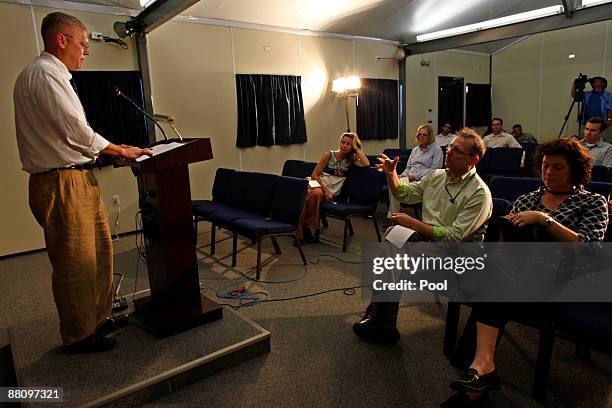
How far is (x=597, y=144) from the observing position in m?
4.50

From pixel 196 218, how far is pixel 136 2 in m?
2.54

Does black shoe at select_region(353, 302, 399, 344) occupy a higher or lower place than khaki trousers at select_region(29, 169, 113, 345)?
lower

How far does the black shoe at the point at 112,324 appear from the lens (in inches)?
89.4

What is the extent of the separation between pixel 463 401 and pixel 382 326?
0.62 metres

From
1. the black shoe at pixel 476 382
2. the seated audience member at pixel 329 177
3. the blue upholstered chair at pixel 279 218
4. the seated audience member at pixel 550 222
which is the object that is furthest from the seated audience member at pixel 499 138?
the black shoe at pixel 476 382

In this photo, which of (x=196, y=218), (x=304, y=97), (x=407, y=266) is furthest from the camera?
(x=304, y=97)

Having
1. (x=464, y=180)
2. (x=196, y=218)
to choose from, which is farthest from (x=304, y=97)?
(x=464, y=180)

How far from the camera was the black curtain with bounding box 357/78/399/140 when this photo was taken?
23.7ft

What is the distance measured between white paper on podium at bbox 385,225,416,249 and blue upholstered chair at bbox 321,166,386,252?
1.79 meters

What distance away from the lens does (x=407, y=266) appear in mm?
2330

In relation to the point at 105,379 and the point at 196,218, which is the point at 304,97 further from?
the point at 105,379

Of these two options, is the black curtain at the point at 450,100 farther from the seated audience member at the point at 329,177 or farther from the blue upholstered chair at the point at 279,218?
the blue upholstered chair at the point at 279,218

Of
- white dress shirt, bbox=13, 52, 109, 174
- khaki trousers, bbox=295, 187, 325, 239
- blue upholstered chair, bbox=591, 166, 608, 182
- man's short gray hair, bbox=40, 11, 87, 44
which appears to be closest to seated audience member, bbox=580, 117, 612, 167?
blue upholstered chair, bbox=591, 166, 608, 182

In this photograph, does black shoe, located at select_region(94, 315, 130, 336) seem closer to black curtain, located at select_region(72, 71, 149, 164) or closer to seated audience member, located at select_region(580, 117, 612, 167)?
black curtain, located at select_region(72, 71, 149, 164)
